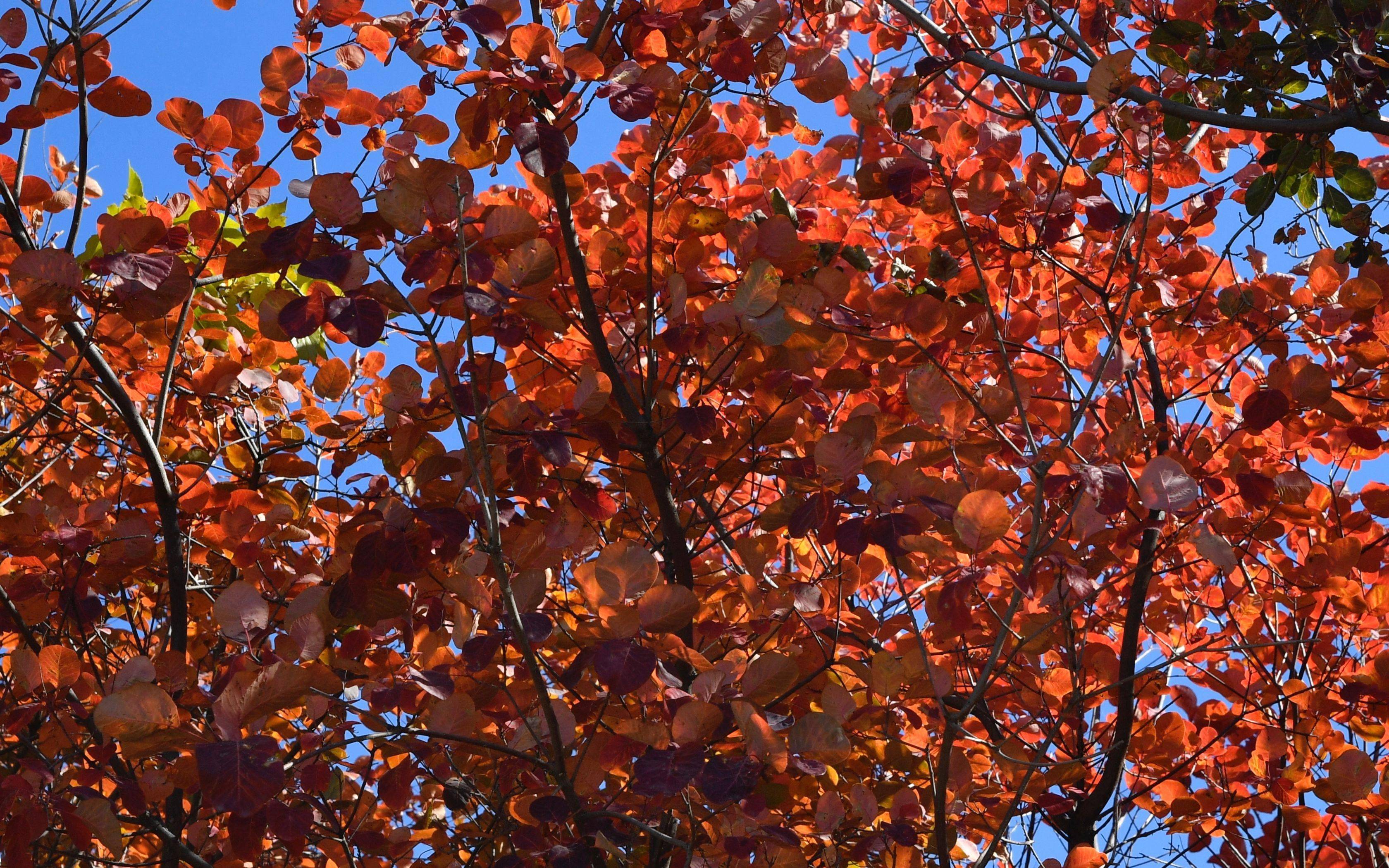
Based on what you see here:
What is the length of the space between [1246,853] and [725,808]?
2.57m

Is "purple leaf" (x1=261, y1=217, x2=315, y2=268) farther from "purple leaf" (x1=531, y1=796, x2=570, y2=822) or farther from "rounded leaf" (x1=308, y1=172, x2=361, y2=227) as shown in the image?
"purple leaf" (x1=531, y1=796, x2=570, y2=822)

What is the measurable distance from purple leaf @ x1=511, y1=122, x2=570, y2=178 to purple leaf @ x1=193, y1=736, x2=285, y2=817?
1.06 meters

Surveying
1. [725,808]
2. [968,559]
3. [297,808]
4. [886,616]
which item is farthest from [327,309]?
[886,616]

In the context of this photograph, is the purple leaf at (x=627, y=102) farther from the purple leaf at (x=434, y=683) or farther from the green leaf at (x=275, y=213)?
the green leaf at (x=275, y=213)

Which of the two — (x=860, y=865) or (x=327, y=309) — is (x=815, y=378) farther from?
(x=860, y=865)

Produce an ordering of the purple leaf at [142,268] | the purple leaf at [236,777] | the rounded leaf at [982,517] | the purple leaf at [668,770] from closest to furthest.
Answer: the purple leaf at [236,777] → the purple leaf at [668,770] → the rounded leaf at [982,517] → the purple leaf at [142,268]

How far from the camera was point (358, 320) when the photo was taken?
179cm

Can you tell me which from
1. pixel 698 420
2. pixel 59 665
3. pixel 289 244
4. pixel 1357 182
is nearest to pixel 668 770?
pixel 698 420

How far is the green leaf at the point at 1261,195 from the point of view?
265cm

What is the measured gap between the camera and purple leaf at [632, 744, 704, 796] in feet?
4.98

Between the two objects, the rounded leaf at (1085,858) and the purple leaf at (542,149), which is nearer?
the purple leaf at (542,149)

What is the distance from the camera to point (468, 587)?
72.0 inches

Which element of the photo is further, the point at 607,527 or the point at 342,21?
the point at 607,527

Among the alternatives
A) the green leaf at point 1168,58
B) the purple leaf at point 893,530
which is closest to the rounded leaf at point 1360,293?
the green leaf at point 1168,58
